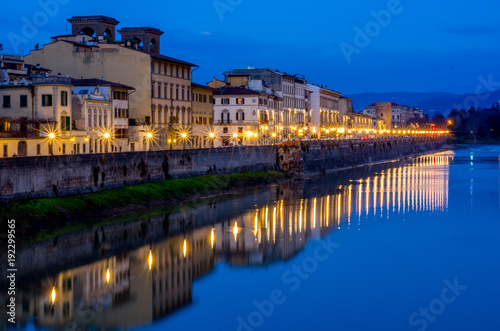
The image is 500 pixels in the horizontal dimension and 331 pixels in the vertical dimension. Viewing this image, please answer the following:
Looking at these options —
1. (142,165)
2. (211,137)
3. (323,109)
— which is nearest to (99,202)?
(142,165)

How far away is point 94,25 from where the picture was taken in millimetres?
65312

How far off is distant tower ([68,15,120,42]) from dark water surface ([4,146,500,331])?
27.4 metres

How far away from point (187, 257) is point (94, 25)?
131ft

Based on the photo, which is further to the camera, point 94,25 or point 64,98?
point 94,25

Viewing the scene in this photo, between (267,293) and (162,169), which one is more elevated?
(162,169)

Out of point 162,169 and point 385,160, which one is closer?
point 162,169

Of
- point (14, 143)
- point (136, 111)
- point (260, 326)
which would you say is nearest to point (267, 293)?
point (260, 326)

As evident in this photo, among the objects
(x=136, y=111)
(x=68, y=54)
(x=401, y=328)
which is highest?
(x=68, y=54)

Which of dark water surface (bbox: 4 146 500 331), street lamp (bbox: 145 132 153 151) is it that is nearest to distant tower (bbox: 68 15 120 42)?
street lamp (bbox: 145 132 153 151)

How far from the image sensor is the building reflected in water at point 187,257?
22797 mm

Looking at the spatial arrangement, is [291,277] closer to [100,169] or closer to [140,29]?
[100,169]

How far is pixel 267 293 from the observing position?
81.7ft

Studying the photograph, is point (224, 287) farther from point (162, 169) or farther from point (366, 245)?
point (162, 169)

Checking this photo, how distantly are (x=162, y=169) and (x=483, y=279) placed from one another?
24.9m
